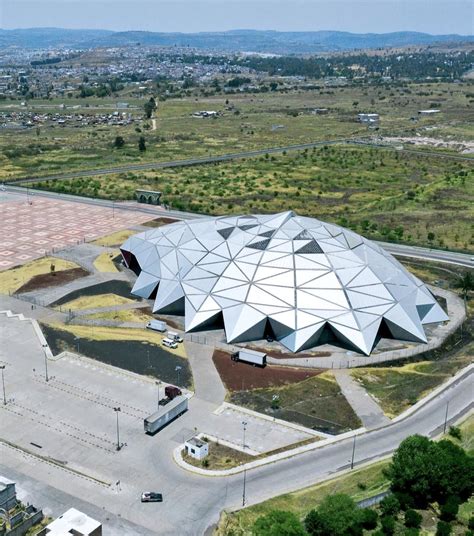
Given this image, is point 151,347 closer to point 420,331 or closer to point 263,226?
point 263,226

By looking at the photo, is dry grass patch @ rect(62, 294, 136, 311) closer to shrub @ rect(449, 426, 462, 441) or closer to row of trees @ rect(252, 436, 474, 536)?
shrub @ rect(449, 426, 462, 441)

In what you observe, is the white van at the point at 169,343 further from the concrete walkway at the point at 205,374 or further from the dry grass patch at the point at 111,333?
the concrete walkway at the point at 205,374

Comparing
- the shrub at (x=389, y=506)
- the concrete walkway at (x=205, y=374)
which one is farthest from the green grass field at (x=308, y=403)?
the shrub at (x=389, y=506)

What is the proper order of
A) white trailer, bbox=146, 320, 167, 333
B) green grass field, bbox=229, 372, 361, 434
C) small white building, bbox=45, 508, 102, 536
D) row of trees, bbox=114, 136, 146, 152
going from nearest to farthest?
small white building, bbox=45, 508, 102, 536, green grass field, bbox=229, 372, 361, 434, white trailer, bbox=146, 320, 167, 333, row of trees, bbox=114, 136, 146, 152

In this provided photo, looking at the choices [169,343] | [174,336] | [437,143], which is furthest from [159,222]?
[437,143]

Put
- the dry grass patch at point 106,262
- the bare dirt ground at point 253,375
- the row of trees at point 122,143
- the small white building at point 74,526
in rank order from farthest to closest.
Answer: the row of trees at point 122,143
the dry grass patch at point 106,262
the bare dirt ground at point 253,375
the small white building at point 74,526

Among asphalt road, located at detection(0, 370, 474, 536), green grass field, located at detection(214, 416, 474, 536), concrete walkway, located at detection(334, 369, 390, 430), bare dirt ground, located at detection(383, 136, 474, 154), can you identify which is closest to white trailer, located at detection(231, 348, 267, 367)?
concrete walkway, located at detection(334, 369, 390, 430)

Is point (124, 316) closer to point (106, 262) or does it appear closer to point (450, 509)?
point (106, 262)
